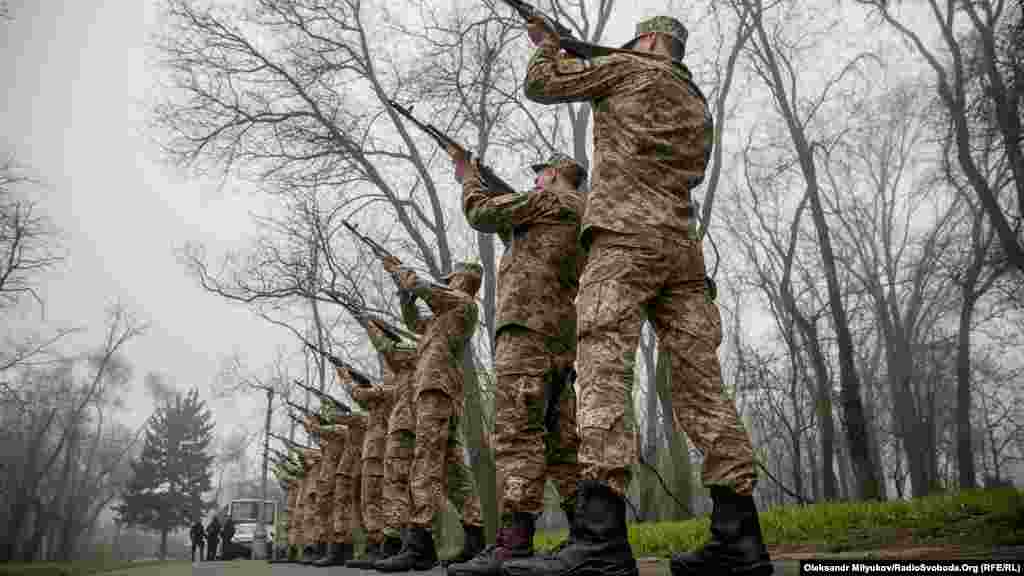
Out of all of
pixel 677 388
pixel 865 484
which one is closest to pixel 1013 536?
pixel 677 388

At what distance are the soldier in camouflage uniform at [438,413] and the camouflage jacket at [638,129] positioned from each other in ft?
11.6

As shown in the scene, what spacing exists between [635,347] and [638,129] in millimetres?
1033

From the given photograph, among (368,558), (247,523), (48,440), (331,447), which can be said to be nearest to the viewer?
(368,558)

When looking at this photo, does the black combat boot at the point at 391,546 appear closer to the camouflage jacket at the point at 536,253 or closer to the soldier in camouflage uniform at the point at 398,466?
the soldier in camouflage uniform at the point at 398,466

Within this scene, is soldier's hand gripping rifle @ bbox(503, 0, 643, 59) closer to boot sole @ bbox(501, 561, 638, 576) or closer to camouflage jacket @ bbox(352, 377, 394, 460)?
boot sole @ bbox(501, 561, 638, 576)

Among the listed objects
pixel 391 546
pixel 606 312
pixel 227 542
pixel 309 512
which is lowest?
pixel 227 542

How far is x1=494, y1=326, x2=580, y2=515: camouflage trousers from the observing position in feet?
12.9

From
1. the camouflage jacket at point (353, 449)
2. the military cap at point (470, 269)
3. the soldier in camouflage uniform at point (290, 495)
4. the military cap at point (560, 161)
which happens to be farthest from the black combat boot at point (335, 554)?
the military cap at point (560, 161)

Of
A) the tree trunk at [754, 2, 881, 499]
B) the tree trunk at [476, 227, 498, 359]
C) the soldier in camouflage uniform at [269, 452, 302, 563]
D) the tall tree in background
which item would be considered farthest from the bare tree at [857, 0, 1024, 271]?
the tall tree in background

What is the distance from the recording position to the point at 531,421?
400 cm

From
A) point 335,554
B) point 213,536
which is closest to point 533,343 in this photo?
point 335,554

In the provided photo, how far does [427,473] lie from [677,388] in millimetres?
3733

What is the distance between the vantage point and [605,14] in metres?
14.2

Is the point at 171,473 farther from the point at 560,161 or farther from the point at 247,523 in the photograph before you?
the point at 560,161
